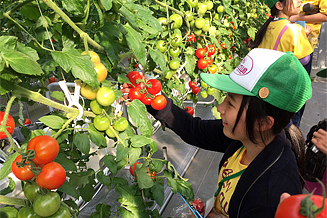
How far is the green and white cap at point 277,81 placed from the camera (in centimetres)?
77

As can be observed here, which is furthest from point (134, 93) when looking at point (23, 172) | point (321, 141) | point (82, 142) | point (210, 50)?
point (210, 50)

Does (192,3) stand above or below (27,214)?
above

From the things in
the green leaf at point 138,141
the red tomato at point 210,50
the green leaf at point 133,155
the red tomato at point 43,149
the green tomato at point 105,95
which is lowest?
the red tomato at point 210,50

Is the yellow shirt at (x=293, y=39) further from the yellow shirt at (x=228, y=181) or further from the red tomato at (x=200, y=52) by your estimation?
the yellow shirt at (x=228, y=181)

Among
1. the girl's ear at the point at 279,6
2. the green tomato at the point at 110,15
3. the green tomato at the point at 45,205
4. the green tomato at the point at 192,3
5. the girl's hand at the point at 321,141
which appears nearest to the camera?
the green tomato at the point at 45,205

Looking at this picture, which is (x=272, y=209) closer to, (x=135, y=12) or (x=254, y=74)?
(x=254, y=74)

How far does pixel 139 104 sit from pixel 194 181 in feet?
5.65

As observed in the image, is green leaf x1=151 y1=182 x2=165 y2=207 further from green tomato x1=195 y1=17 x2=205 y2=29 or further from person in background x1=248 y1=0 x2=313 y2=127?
person in background x1=248 y1=0 x2=313 y2=127

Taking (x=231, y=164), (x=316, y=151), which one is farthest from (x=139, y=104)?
(x=316, y=151)

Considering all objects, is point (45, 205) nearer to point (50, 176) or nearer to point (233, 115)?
point (50, 176)

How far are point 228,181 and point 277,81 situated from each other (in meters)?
0.47

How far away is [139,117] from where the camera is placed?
2.62 ft

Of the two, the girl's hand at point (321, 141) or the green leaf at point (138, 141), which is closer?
the green leaf at point (138, 141)

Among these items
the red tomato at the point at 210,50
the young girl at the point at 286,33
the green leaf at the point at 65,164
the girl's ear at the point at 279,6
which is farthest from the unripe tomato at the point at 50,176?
the girl's ear at the point at 279,6
